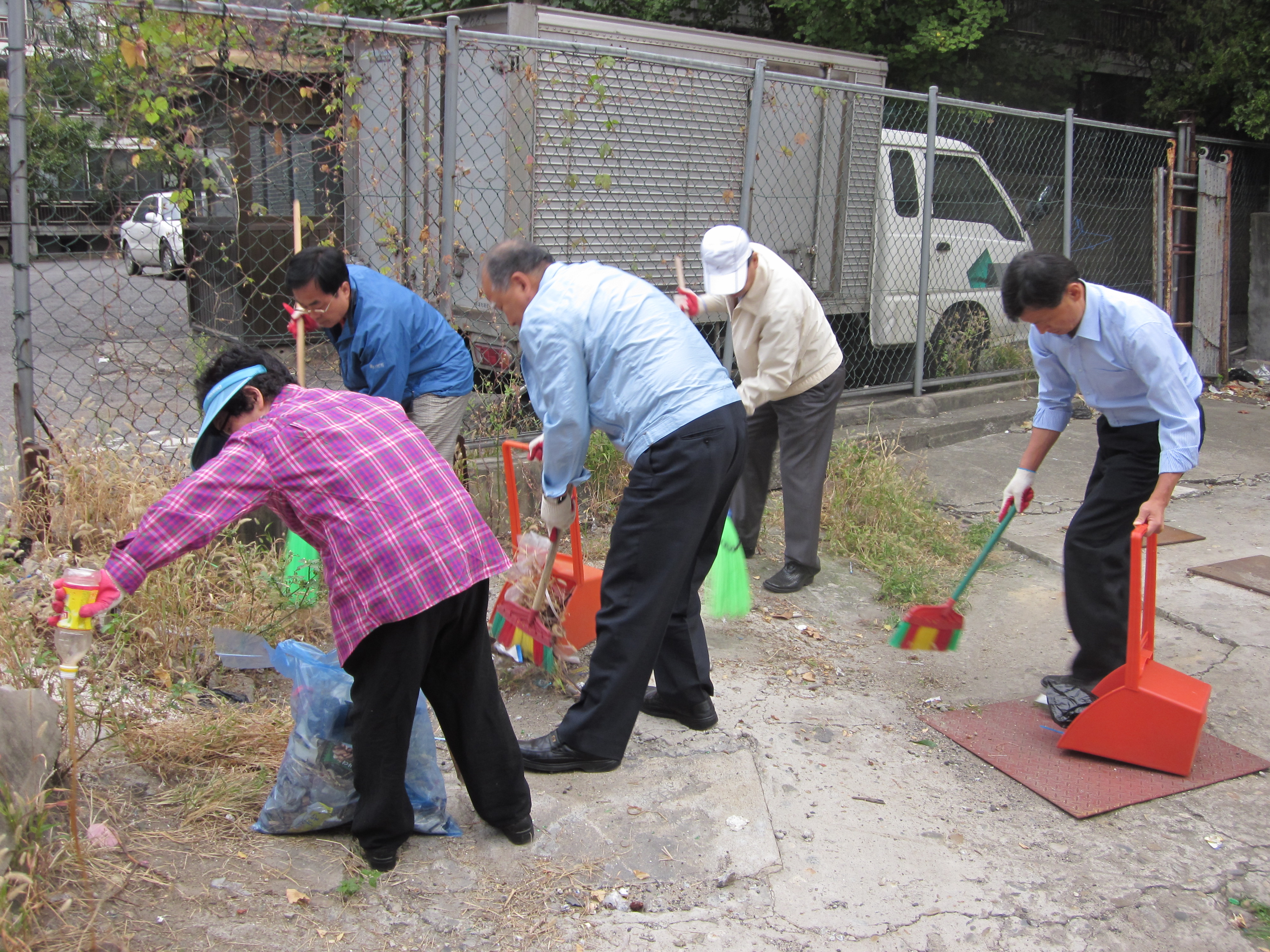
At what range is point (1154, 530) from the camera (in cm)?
301

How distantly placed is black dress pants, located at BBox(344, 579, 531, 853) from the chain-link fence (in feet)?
7.82

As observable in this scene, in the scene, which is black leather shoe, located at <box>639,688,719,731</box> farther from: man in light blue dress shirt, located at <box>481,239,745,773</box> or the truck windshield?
the truck windshield

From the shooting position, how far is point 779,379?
4.27m

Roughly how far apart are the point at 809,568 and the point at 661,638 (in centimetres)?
178

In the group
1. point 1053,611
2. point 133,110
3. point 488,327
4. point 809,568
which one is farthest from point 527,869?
point 488,327

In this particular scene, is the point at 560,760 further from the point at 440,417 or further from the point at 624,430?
the point at 440,417

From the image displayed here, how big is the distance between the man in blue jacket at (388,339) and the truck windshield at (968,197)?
14.2ft

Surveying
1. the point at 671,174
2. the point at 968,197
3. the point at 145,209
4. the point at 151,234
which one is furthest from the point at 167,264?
the point at 968,197

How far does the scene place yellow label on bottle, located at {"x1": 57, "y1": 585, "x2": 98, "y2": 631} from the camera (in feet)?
6.42

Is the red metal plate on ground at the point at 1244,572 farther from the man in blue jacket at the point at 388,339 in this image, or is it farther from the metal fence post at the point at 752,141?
the man in blue jacket at the point at 388,339

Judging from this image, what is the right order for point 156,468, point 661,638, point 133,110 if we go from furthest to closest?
point 156,468 < point 133,110 < point 661,638

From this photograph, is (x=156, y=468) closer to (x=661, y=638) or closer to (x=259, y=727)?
(x=259, y=727)

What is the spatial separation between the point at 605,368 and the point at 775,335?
146 centimetres

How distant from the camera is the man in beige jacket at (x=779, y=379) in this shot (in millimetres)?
4090
